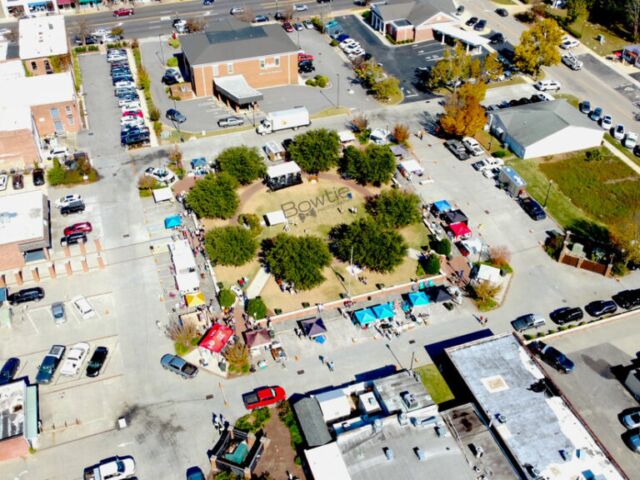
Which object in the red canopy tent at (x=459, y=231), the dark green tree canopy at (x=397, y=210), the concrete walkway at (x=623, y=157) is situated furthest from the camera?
the concrete walkway at (x=623, y=157)

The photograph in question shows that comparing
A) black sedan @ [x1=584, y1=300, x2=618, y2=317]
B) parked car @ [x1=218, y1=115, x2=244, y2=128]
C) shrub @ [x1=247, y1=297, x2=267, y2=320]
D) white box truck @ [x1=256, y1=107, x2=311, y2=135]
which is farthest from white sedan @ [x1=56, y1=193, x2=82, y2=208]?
black sedan @ [x1=584, y1=300, x2=618, y2=317]

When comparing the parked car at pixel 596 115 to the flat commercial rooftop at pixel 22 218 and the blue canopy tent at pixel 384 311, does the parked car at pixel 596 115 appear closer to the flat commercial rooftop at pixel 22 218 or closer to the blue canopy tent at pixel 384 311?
the blue canopy tent at pixel 384 311

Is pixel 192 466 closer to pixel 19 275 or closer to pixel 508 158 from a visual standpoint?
pixel 19 275

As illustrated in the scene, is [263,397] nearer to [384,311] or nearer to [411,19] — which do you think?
[384,311]

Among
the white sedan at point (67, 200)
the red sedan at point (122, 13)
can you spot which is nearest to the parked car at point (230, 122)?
the white sedan at point (67, 200)

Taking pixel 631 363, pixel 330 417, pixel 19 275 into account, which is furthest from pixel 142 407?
pixel 631 363

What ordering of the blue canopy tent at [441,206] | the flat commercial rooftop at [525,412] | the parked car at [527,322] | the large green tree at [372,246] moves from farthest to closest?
the blue canopy tent at [441,206] → the large green tree at [372,246] → the parked car at [527,322] → the flat commercial rooftop at [525,412]
